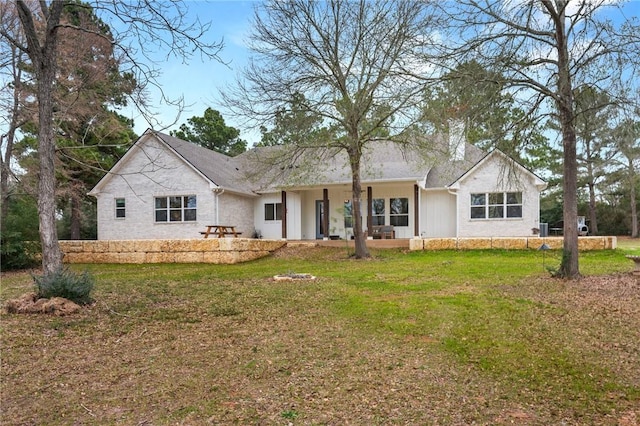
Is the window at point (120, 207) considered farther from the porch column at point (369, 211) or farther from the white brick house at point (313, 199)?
the porch column at point (369, 211)

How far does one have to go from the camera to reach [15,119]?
14.6 m

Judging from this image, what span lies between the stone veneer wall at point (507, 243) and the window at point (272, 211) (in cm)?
738

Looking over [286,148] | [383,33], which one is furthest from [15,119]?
[383,33]

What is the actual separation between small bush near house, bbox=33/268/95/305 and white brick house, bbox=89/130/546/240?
11.2 metres

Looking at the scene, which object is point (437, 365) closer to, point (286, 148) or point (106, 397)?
point (106, 397)

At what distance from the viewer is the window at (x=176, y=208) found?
19.8m

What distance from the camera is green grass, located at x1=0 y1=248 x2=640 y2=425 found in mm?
3387

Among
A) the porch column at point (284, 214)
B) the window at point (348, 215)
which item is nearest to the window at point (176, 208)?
the porch column at point (284, 214)

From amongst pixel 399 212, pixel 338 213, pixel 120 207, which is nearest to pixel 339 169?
pixel 338 213

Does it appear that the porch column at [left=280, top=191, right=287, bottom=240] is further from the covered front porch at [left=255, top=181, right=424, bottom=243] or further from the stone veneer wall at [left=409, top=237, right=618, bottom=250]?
the stone veneer wall at [left=409, top=237, right=618, bottom=250]

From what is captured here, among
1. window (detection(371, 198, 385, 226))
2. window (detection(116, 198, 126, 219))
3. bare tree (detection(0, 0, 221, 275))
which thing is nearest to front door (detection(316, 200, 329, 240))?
window (detection(371, 198, 385, 226))

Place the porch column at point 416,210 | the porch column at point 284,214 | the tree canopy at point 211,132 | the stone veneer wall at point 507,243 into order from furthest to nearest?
the tree canopy at point 211,132
the porch column at point 284,214
the porch column at point 416,210
the stone veneer wall at point 507,243

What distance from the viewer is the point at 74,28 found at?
267 inches

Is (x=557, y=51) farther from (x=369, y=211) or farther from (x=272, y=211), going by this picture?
(x=272, y=211)
